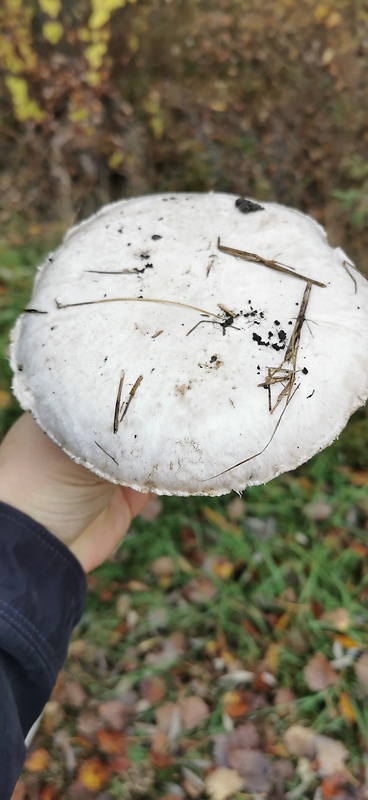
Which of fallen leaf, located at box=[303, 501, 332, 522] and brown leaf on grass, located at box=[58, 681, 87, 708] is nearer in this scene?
brown leaf on grass, located at box=[58, 681, 87, 708]

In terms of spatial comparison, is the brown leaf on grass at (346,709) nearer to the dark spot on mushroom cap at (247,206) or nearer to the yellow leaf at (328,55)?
the dark spot on mushroom cap at (247,206)

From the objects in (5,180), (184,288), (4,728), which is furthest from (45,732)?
(5,180)

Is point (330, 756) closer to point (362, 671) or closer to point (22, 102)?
point (362, 671)

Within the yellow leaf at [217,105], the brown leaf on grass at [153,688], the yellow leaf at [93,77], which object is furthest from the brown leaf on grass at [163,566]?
the yellow leaf at [93,77]

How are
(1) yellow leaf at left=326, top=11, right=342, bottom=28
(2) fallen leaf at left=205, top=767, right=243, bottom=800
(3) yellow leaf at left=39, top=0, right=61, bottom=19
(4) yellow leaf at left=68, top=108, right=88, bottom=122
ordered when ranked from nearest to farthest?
(2) fallen leaf at left=205, top=767, right=243, bottom=800 → (1) yellow leaf at left=326, top=11, right=342, bottom=28 → (3) yellow leaf at left=39, top=0, right=61, bottom=19 → (4) yellow leaf at left=68, top=108, right=88, bottom=122

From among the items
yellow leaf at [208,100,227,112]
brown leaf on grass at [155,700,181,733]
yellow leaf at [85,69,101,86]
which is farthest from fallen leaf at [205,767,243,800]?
yellow leaf at [85,69,101,86]

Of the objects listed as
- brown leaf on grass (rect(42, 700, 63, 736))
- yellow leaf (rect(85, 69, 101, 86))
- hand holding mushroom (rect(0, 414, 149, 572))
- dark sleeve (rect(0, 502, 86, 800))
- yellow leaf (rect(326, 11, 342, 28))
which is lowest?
brown leaf on grass (rect(42, 700, 63, 736))

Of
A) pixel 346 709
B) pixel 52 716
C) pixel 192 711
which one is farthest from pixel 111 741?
pixel 346 709

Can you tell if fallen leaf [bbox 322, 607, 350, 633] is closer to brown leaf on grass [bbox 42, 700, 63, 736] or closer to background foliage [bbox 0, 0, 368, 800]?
background foliage [bbox 0, 0, 368, 800]
